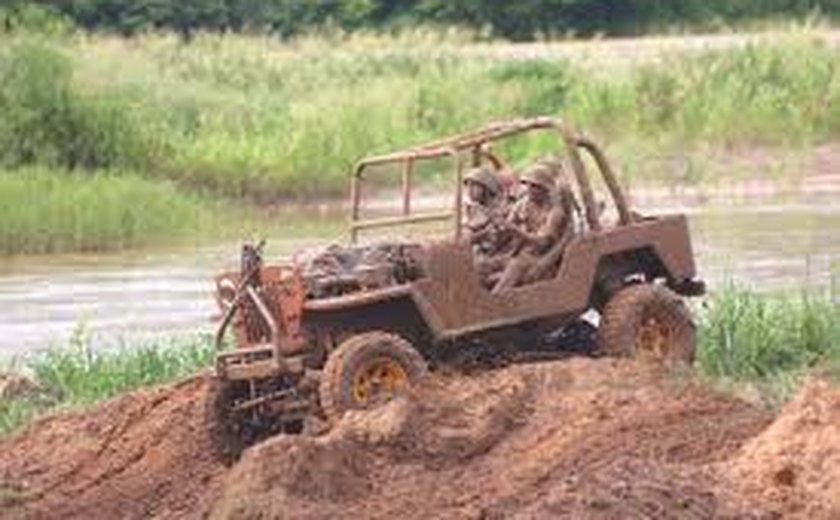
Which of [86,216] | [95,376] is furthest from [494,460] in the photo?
[86,216]

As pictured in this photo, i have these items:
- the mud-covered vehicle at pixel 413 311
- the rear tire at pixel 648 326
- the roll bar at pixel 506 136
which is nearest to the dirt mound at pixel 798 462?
the mud-covered vehicle at pixel 413 311

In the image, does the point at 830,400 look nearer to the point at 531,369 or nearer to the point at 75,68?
the point at 531,369

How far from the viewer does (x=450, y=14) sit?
259ft

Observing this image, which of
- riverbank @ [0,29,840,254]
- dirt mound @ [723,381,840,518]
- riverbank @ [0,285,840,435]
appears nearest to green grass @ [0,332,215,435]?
riverbank @ [0,285,840,435]

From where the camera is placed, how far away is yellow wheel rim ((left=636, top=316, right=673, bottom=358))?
1465 centimetres

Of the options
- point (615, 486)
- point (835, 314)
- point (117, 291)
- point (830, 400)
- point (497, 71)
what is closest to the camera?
point (615, 486)

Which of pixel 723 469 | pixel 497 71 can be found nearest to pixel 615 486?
pixel 723 469

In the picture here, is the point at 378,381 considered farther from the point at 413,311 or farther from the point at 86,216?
the point at 86,216

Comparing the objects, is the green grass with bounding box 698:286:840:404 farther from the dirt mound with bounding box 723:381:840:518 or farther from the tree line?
the tree line

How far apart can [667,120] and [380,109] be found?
19.7 ft

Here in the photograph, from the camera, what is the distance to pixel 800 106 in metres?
46.1

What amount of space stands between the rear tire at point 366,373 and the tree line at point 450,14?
6083 centimetres

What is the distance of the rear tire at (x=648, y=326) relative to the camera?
1452cm

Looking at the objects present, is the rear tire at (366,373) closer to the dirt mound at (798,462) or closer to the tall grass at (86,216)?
the dirt mound at (798,462)
